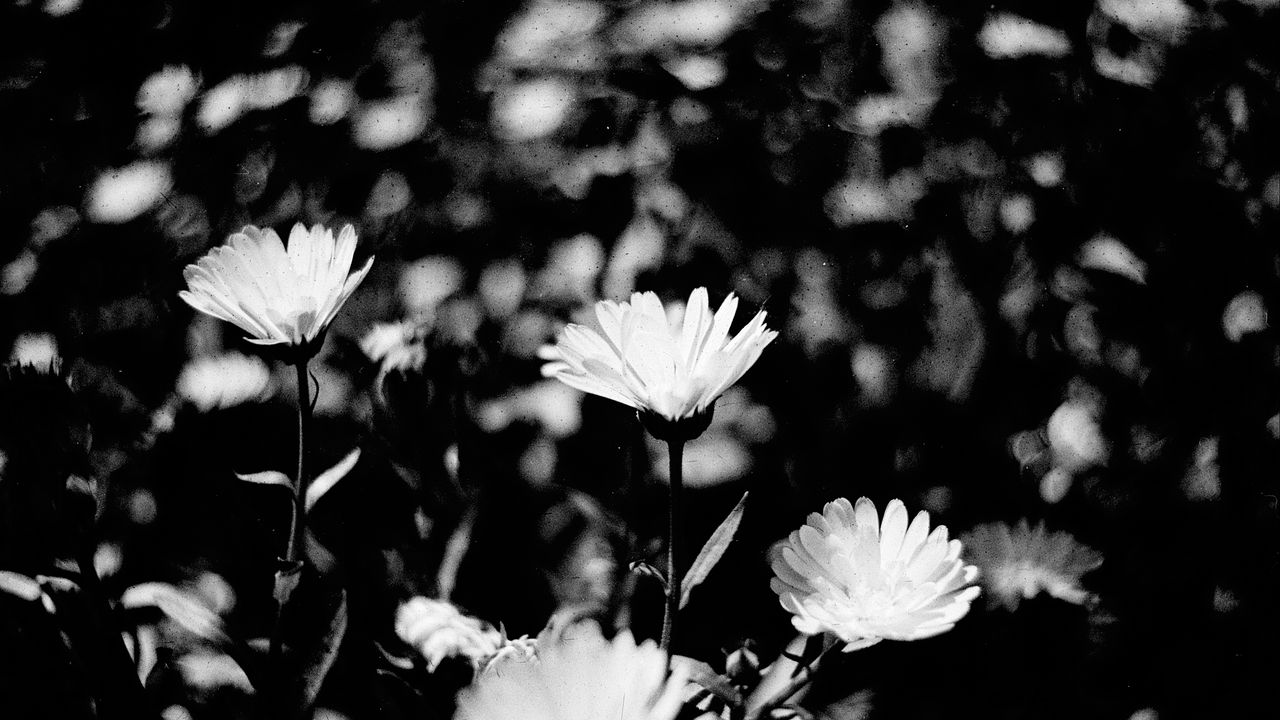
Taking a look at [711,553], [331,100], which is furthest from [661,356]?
[331,100]

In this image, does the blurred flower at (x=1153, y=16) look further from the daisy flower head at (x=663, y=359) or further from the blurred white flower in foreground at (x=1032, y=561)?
the daisy flower head at (x=663, y=359)

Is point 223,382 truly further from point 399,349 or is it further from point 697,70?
point 697,70

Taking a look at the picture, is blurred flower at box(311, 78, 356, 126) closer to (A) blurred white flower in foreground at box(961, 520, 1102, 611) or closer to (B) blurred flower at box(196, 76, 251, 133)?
(B) blurred flower at box(196, 76, 251, 133)

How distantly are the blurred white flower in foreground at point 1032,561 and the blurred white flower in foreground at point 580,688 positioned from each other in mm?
309

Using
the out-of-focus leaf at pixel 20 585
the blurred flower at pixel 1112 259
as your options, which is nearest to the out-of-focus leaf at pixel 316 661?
the out-of-focus leaf at pixel 20 585

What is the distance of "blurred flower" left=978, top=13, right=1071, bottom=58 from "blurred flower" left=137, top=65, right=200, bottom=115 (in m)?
0.53

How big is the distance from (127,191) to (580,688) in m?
0.52

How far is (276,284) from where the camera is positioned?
0.37m

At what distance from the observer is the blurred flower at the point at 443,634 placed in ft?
1.27

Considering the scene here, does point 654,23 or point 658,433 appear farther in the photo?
point 654,23

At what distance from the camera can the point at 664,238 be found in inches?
24.4

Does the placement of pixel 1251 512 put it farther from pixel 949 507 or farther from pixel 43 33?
pixel 43 33

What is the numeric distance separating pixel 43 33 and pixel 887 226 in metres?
0.61

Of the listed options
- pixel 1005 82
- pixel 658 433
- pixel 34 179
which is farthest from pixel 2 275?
pixel 1005 82
